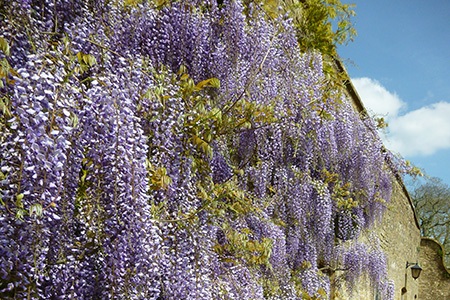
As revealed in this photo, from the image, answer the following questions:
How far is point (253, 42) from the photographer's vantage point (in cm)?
339

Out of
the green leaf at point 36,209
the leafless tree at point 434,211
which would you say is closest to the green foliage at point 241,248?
the green leaf at point 36,209

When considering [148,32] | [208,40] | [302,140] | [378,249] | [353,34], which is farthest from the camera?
[378,249]

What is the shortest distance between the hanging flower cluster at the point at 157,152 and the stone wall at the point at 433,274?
900 centimetres

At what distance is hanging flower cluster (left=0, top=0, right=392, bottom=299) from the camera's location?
1769mm

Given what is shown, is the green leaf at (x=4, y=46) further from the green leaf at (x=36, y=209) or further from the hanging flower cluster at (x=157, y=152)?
the green leaf at (x=36, y=209)

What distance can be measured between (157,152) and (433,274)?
11761 millimetres

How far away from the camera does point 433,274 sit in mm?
12539

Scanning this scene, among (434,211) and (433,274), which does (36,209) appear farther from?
(434,211)

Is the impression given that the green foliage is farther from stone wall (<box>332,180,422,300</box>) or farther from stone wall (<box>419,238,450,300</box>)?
stone wall (<box>419,238,450,300</box>)

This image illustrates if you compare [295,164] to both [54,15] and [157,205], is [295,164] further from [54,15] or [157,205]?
[54,15]

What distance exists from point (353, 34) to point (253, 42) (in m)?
2.02

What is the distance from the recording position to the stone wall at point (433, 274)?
40.3 ft

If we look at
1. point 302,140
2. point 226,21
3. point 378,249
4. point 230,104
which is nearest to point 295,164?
point 302,140

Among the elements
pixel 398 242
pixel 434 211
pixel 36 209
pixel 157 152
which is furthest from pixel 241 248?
pixel 434 211
